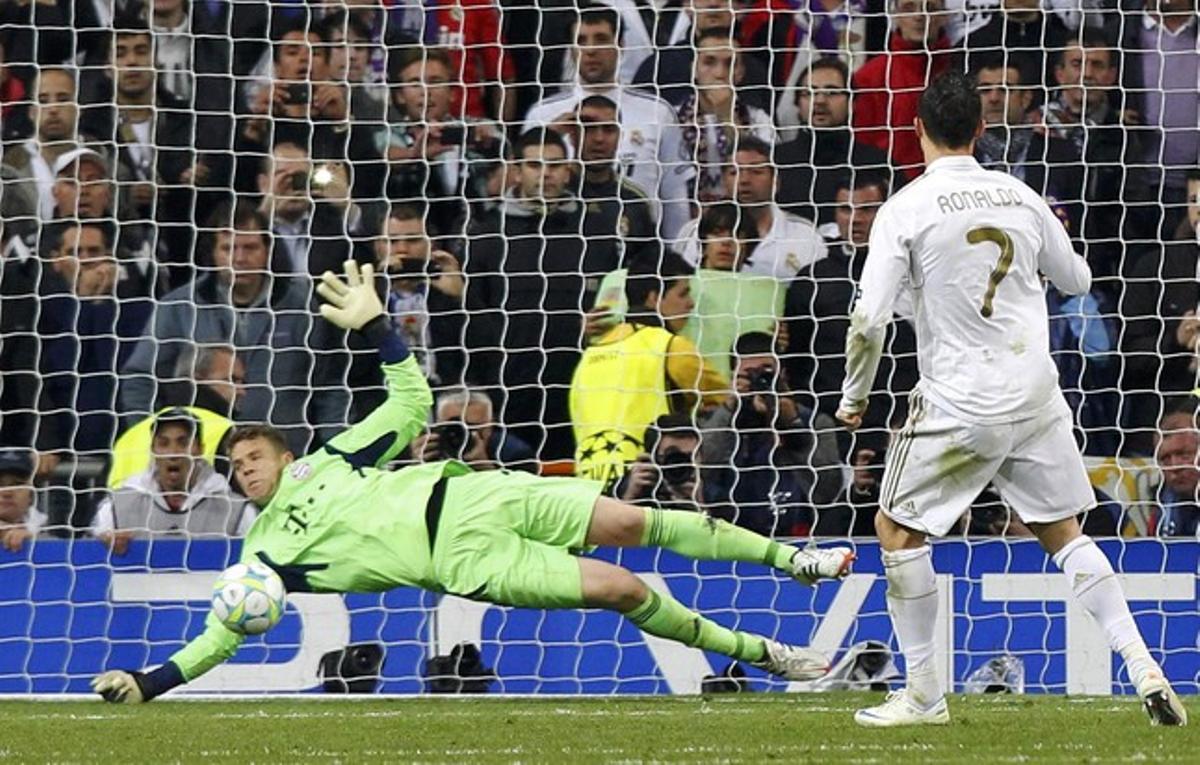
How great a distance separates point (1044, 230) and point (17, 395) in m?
5.62

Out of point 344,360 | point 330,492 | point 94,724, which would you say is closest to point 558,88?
point 344,360

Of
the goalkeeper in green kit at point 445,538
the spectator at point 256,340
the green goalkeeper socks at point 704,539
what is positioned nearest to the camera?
the goalkeeper in green kit at point 445,538

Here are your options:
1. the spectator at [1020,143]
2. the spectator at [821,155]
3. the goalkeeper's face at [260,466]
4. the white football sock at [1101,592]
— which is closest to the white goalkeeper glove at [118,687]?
the goalkeeper's face at [260,466]

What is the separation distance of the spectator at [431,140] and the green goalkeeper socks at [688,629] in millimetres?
2645

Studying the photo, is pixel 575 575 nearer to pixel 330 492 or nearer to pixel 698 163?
pixel 330 492

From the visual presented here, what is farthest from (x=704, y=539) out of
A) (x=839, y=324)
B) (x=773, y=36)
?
(x=773, y=36)

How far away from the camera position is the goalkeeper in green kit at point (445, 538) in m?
8.47

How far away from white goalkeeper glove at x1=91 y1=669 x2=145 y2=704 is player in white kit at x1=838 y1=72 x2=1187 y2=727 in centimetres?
335

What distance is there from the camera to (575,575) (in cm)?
A: 845

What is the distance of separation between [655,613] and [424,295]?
2.39 meters

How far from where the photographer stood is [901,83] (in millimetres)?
10477

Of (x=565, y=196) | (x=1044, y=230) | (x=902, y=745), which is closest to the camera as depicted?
(x=902, y=745)

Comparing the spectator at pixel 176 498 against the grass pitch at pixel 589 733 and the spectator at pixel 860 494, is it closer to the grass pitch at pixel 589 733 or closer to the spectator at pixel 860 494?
the grass pitch at pixel 589 733

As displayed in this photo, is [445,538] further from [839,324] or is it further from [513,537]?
[839,324]
